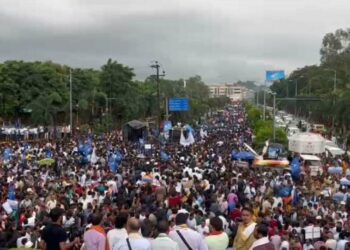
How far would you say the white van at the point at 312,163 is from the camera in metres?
24.9

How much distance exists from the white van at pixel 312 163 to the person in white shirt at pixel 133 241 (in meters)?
18.7

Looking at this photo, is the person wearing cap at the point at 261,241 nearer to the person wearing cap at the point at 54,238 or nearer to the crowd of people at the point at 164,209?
the crowd of people at the point at 164,209

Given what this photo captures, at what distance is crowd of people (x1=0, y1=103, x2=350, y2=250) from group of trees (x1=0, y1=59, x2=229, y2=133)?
3321cm

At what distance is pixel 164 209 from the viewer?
40.9 feet

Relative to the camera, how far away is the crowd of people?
22.9 feet

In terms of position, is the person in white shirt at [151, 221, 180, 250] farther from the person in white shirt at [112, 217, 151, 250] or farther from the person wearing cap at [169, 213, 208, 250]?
the person wearing cap at [169, 213, 208, 250]

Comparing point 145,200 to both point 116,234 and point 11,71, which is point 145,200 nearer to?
point 116,234

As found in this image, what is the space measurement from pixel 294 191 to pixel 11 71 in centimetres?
4789

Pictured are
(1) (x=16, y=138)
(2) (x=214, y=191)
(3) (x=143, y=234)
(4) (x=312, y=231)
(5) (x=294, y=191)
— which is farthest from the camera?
(1) (x=16, y=138)

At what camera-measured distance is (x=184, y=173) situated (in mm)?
19219

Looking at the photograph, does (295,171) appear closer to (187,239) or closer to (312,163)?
(312,163)

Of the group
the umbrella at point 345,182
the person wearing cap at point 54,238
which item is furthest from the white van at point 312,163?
the person wearing cap at point 54,238

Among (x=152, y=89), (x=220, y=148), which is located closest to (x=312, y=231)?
(x=220, y=148)

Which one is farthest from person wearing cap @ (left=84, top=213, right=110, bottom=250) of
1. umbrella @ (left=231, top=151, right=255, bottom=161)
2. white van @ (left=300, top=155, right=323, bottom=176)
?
umbrella @ (left=231, top=151, right=255, bottom=161)
